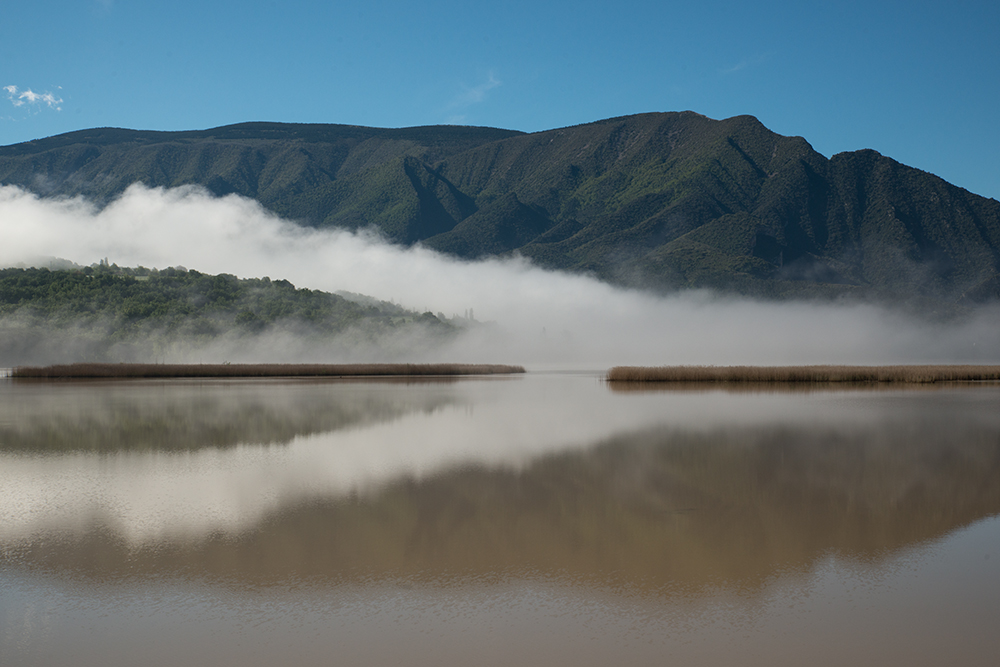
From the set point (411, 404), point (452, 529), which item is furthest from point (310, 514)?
point (411, 404)

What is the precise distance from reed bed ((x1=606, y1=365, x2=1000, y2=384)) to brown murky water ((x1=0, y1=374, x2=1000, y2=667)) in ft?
133

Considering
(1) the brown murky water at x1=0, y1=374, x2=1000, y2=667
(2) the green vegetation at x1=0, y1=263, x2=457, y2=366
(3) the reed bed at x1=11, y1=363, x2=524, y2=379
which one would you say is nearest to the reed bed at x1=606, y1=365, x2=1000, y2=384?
(3) the reed bed at x1=11, y1=363, x2=524, y2=379

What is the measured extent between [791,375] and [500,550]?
57.4 metres

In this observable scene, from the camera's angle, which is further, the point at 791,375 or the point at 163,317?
the point at 163,317

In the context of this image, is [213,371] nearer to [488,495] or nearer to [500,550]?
[488,495]

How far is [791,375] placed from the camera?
207ft

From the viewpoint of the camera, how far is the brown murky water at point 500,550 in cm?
756

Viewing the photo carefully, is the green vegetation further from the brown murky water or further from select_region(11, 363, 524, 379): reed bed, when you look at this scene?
the brown murky water

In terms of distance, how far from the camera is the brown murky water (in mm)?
7562

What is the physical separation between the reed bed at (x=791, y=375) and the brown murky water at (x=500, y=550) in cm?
4068

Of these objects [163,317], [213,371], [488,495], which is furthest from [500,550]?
[163,317]

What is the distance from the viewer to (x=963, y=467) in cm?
1828

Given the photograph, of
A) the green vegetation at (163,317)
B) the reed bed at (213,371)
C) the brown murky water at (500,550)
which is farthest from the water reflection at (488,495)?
the green vegetation at (163,317)

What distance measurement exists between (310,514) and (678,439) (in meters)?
13.1
